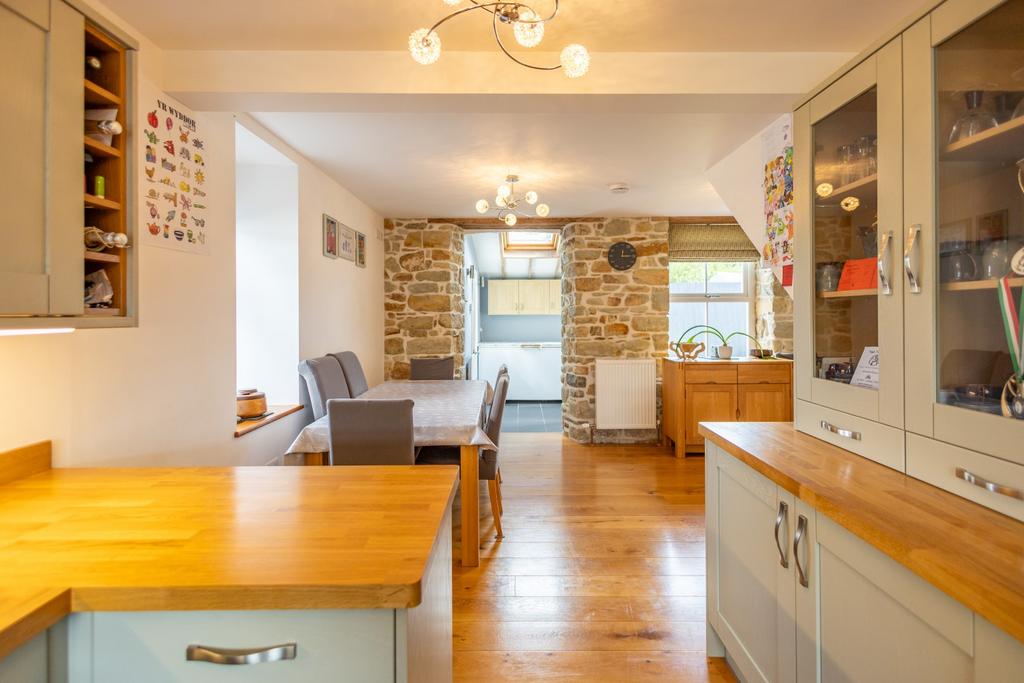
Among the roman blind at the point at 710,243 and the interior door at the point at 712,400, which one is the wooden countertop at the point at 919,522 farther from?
the roman blind at the point at 710,243

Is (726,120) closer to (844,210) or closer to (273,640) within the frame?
(844,210)

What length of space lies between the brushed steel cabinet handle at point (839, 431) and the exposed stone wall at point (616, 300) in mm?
3912

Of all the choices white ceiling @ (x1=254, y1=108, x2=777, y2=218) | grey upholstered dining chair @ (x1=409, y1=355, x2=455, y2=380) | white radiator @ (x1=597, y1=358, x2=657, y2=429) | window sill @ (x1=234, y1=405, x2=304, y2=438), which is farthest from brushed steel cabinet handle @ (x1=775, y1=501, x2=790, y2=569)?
white radiator @ (x1=597, y1=358, x2=657, y2=429)

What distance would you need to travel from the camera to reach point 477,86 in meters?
2.07

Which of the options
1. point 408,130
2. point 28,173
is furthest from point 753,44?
point 28,173

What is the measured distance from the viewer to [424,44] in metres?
1.39

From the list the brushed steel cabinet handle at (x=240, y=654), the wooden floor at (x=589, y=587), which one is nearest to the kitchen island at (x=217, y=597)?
the brushed steel cabinet handle at (x=240, y=654)

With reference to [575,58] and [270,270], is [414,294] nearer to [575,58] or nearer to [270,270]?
[270,270]

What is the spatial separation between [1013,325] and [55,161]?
1.94 meters

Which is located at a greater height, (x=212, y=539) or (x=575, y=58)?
(x=575, y=58)

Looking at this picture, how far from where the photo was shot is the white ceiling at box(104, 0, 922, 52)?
5.80 ft

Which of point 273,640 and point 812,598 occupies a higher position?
point 273,640

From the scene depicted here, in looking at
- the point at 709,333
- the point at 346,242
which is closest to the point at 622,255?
the point at 709,333

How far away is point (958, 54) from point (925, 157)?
205 millimetres
